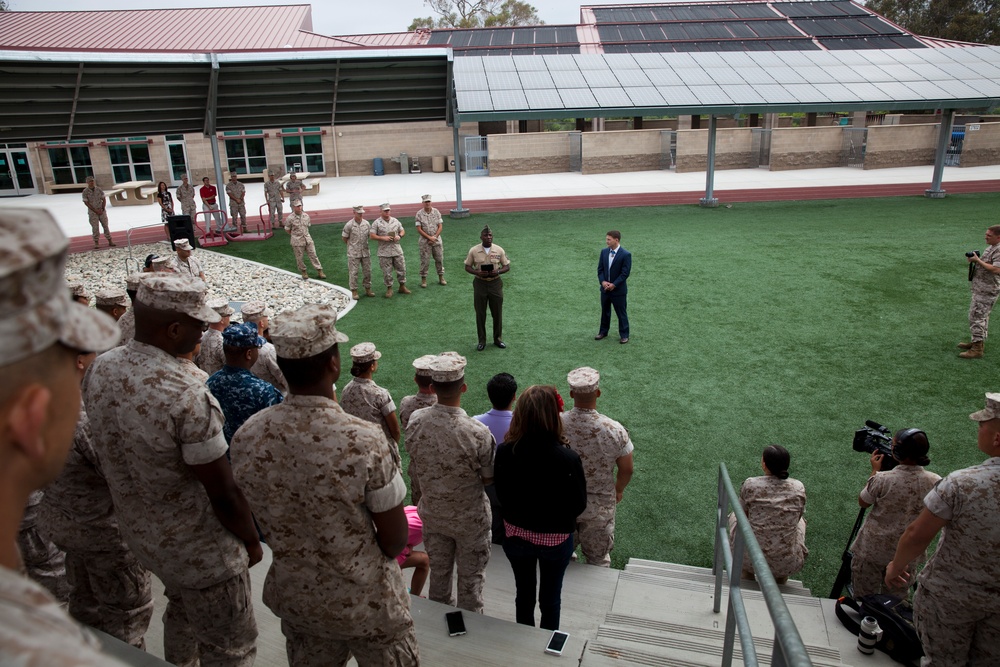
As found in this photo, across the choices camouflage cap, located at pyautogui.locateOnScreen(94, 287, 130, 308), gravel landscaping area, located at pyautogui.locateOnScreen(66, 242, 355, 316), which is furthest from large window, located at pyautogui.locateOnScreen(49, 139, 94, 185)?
camouflage cap, located at pyautogui.locateOnScreen(94, 287, 130, 308)

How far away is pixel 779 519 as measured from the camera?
462 cm

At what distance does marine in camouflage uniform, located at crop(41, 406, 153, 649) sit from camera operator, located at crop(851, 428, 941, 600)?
4204 millimetres

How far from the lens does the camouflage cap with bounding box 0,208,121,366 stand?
96 cm

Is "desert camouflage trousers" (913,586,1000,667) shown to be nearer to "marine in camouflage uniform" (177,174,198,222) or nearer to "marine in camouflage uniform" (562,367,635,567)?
"marine in camouflage uniform" (562,367,635,567)

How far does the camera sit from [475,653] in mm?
3332

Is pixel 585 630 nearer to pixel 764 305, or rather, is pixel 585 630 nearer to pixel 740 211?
pixel 764 305

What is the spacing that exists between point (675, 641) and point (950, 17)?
151 feet

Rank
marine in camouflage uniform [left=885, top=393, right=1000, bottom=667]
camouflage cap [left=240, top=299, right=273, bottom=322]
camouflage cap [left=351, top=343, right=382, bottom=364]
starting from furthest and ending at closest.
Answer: camouflage cap [left=240, top=299, right=273, bottom=322] → camouflage cap [left=351, top=343, right=382, bottom=364] → marine in camouflage uniform [left=885, top=393, right=1000, bottom=667]

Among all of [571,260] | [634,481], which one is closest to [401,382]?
[634,481]

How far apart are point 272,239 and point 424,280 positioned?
651 cm

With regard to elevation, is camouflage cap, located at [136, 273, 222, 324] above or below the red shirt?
above

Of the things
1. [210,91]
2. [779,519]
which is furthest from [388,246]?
[779,519]

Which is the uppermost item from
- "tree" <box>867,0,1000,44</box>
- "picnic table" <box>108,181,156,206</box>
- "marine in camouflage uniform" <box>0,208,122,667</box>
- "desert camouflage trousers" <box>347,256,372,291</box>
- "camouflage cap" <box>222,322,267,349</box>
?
"tree" <box>867,0,1000,44</box>

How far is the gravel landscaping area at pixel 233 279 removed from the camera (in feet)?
40.3
